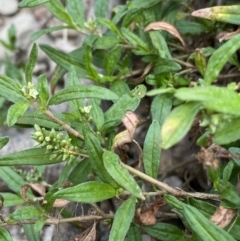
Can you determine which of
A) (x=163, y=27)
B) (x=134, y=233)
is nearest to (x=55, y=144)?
(x=134, y=233)

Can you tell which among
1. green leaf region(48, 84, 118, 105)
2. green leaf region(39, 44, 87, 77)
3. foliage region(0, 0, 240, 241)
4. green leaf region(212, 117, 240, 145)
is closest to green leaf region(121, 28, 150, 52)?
foliage region(0, 0, 240, 241)

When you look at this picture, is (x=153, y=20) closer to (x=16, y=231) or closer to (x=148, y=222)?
(x=148, y=222)

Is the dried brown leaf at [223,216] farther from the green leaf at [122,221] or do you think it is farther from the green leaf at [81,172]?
the green leaf at [81,172]

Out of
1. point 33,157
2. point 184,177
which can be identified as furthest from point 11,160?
point 184,177

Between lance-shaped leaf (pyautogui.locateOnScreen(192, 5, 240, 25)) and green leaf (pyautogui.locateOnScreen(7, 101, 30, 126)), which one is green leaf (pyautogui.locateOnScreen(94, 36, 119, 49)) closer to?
lance-shaped leaf (pyautogui.locateOnScreen(192, 5, 240, 25))

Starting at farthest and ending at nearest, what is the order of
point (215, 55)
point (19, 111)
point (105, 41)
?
point (105, 41), point (19, 111), point (215, 55)

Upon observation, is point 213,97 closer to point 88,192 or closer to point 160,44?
point 88,192
